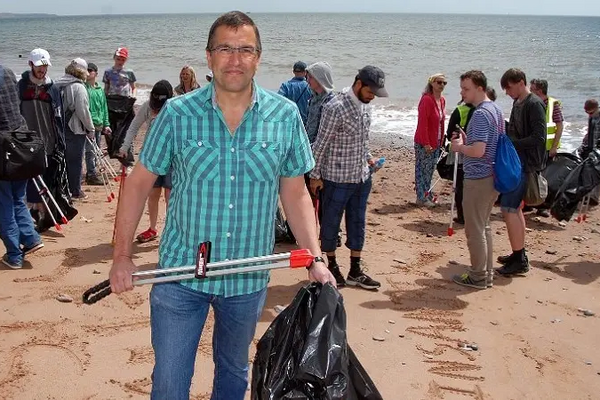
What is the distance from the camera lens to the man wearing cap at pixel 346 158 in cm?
529

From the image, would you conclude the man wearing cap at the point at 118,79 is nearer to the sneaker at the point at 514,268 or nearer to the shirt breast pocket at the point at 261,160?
the sneaker at the point at 514,268

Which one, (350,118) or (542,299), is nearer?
(350,118)

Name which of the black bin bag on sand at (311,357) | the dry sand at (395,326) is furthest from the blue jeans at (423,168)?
the black bin bag on sand at (311,357)

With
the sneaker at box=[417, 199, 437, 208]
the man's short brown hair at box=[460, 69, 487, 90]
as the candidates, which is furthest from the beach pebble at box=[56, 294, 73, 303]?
the sneaker at box=[417, 199, 437, 208]

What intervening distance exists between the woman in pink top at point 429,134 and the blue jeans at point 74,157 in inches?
168

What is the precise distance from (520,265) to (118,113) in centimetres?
658

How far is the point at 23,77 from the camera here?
6.62m

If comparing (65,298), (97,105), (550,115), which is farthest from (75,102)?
(550,115)

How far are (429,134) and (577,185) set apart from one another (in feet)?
7.43

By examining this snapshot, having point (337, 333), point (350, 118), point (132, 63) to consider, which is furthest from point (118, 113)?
point (132, 63)

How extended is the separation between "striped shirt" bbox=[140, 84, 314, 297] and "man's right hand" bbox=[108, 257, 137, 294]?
17 centimetres

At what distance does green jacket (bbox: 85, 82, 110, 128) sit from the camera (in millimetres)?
8898

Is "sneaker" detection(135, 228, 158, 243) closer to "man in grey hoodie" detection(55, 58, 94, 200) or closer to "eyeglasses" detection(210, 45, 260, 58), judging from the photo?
"man in grey hoodie" detection(55, 58, 94, 200)

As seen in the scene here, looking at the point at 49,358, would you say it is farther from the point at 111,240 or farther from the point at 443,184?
the point at 443,184
